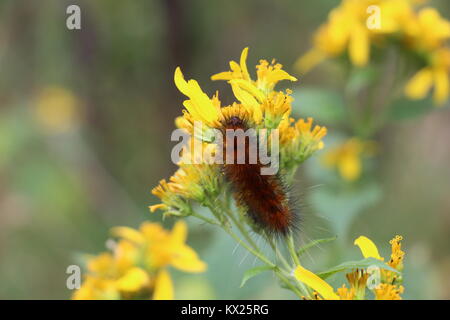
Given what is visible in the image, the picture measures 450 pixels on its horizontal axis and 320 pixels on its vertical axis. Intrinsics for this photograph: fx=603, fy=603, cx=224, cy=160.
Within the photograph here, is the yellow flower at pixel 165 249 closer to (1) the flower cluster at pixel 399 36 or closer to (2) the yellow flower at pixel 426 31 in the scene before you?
(1) the flower cluster at pixel 399 36

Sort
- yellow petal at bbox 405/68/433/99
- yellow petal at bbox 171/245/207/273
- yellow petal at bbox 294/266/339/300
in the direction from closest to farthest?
1. yellow petal at bbox 294/266/339/300
2. yellow petal at bbox 171/245/207/273
3. yellow petal at bbox 405/68/433/99

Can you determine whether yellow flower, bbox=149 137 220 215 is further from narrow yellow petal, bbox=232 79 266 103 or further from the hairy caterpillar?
narrow yellow petal, bbox=232 79 266 103

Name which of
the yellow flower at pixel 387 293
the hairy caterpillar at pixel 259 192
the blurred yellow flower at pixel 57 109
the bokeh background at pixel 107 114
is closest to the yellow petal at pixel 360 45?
the hairy caterpillar at pixel 259 192

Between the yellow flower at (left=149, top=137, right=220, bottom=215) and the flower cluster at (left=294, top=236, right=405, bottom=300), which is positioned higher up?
the yellow flower at (left=149, top=137, right=220, bottom=215)

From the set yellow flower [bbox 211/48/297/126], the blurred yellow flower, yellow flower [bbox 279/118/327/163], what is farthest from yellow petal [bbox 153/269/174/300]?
the blurred yellow flower
